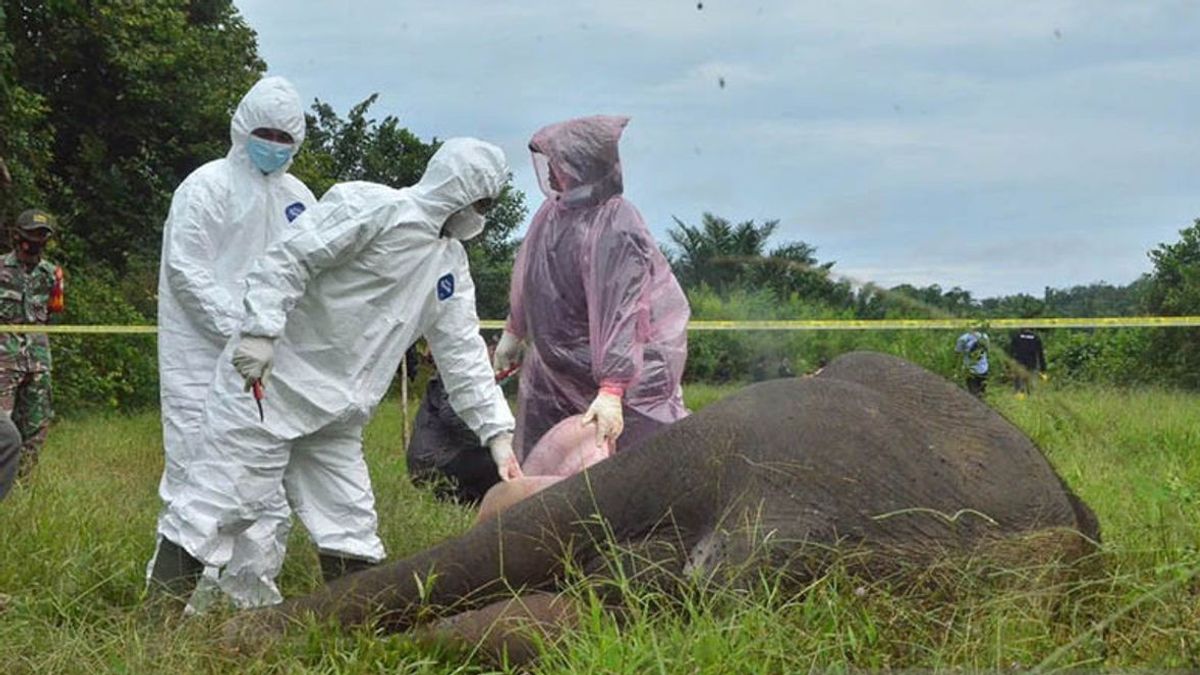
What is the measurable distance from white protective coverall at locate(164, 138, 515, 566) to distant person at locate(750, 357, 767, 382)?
10.8 ft

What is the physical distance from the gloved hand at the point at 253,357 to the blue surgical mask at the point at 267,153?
1.24 m

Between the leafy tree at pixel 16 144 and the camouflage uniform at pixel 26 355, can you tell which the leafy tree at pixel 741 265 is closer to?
the camouflage uniform at pixel 26 355

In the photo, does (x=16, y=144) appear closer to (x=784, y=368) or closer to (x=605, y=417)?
(x=784, y=368)

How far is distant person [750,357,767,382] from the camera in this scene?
26.1 feet

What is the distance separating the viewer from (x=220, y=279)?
526 centimetres

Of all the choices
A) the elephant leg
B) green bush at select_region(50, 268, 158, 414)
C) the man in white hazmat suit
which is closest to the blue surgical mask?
the man in white hazmat suit

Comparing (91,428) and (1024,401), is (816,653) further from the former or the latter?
(91,428)

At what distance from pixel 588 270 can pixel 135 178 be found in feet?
49.4

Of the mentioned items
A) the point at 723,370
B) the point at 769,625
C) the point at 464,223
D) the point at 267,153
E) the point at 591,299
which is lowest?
the point at 769,625

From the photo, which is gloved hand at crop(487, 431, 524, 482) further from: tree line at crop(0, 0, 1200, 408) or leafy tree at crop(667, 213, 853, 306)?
tree line at crop(0, 0, 1200, 408)

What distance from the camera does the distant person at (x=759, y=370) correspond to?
26.1 ft

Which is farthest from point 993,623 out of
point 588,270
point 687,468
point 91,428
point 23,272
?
point 91,428

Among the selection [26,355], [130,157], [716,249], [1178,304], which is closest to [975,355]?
[716,249]

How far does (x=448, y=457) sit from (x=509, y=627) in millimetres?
3849
